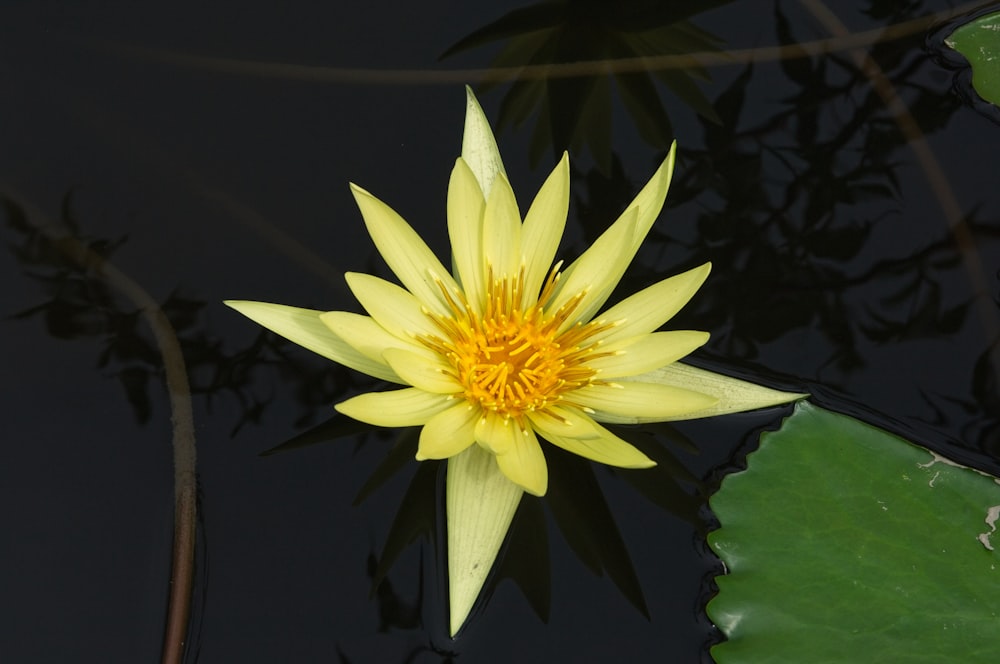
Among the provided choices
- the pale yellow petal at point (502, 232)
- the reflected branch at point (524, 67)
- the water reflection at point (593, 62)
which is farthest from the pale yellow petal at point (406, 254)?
the reflected branch at point (524, 67)

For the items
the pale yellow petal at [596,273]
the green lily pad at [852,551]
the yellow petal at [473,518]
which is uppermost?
the pale yellow petal at [596,273]

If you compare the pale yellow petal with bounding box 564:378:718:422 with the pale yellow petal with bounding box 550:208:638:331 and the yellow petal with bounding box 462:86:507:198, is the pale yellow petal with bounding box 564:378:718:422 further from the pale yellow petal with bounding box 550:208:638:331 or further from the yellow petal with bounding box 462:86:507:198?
the yellow petal with bounding box 462:86:507:198

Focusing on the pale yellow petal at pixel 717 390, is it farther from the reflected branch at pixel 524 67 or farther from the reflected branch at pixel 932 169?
the reflected branch at pixel 524 67

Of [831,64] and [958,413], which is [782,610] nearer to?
[958,413]

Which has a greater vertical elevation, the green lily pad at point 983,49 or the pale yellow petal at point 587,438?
the green lily pad at point 983,49

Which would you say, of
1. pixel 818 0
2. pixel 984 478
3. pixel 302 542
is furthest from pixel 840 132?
pixel 302 542

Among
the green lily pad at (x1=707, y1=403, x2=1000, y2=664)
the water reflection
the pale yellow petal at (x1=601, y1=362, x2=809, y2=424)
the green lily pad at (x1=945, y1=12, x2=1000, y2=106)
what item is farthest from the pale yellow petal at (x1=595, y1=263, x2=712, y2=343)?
the green lily pad at (x1=945, y1=12, x2=1000, y2=106)

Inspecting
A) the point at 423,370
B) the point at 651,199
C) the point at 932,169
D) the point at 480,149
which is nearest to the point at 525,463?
the point at 423,370

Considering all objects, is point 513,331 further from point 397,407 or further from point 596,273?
point 397,407
